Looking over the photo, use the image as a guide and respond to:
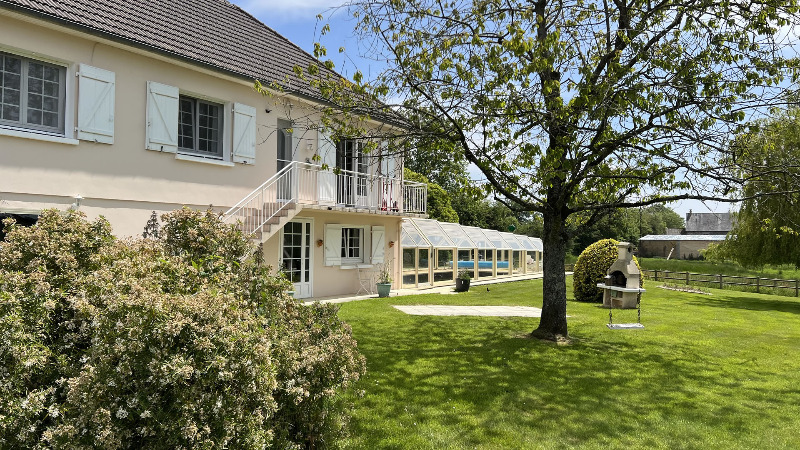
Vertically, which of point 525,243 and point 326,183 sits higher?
point 326,183

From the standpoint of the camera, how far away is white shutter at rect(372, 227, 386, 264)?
55.0 feet

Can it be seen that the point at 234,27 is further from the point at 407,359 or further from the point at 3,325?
the point at 3,325

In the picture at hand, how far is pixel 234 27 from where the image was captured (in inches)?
538

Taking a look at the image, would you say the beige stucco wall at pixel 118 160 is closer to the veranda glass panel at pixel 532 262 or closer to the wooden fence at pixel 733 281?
the wooden fence at pixel 733 281

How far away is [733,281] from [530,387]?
24830 mm

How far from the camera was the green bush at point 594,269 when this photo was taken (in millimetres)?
15531

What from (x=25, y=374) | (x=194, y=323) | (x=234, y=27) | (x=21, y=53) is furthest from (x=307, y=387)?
(x=234, y=27)

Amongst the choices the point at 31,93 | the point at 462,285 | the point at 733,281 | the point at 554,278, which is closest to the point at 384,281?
the point at 462,285

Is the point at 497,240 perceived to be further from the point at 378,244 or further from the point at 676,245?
the point at 676,245

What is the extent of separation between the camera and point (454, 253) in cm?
2192

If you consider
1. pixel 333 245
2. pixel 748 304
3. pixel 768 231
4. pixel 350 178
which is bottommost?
pixel 748 304

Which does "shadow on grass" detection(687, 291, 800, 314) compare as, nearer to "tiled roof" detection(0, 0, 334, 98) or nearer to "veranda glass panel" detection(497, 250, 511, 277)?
"veranda glass panel" detection(497, 250, 511, 277)

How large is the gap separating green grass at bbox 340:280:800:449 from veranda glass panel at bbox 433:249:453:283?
9.62 meters

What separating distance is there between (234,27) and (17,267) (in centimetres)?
1184
